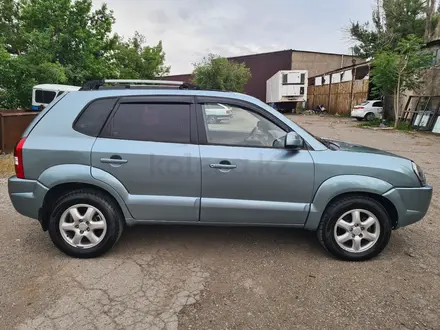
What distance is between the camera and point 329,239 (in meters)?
3.31

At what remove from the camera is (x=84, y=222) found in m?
3.26

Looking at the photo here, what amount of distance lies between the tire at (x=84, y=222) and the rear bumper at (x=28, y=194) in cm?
16

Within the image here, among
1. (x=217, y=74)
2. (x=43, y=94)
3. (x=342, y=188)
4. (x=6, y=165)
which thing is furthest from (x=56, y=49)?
(x=342, y=188)

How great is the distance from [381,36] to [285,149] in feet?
115

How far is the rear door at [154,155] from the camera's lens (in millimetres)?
3168

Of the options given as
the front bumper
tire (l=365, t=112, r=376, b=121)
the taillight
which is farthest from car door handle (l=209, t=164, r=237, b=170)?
tire (l=365, t=112, r=376, b=121)

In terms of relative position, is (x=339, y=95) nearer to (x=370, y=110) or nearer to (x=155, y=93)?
(x=370, y=110)

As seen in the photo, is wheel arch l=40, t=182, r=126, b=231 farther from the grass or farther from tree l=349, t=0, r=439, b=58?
tree l=349, t=0, r=439, b=58

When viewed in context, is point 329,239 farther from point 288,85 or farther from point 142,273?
point 288,85

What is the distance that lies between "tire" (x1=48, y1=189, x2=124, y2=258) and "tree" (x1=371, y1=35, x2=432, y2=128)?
1780 cm

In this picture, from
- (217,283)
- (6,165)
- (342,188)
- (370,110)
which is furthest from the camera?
(370,110)

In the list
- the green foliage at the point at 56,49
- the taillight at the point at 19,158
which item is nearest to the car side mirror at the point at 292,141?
the taillight at the point at 19,158

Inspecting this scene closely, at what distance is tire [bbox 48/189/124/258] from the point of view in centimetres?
323

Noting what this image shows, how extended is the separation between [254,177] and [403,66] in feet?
56.4
